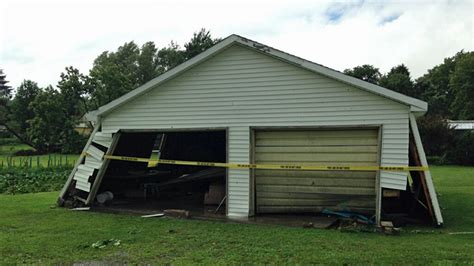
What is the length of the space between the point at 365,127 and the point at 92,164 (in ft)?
22.8

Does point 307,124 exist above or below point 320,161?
above

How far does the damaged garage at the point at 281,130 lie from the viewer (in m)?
7.75

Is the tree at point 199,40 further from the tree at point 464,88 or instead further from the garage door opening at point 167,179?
the garage door opening at point 167,179

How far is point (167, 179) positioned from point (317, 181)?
6.43m

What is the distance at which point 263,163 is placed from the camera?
894 centimetres

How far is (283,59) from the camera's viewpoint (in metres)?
8.48

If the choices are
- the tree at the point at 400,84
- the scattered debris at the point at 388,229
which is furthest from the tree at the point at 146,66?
the scattered debris at the point at 388,229

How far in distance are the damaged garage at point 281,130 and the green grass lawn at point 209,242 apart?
1.18m

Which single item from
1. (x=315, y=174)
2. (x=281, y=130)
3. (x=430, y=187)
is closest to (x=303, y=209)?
(x=315, y=174)

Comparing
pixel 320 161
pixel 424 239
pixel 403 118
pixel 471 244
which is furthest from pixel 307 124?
pixel 471 244

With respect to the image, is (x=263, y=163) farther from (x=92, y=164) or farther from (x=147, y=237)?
(x=92, y=164)

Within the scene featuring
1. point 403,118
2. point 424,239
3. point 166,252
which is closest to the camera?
point 166,252

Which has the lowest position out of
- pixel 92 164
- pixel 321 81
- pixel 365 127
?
pixel 92 164

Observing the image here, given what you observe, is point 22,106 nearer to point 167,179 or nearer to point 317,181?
point 167,179
